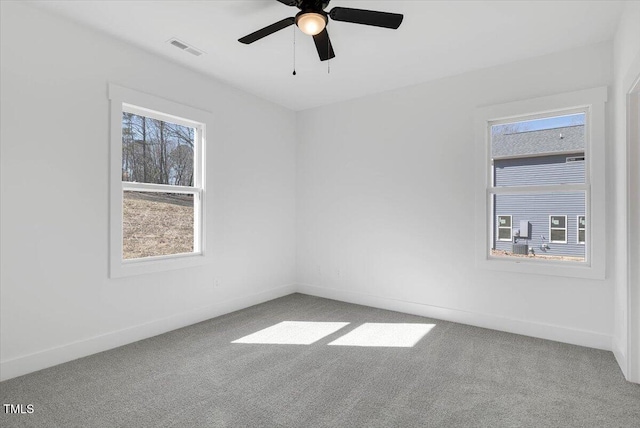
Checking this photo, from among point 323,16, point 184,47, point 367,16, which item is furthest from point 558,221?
point 184,47

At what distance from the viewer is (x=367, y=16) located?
2.25 m

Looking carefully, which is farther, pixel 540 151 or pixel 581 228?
pixel 540 151

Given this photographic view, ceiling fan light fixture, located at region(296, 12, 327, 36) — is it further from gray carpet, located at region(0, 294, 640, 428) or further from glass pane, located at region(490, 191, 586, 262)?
glass pane, located at region(490, 191, 586, 262)

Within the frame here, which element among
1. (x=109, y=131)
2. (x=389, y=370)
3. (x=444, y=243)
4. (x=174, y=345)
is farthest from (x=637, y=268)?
(x=109, y=131)

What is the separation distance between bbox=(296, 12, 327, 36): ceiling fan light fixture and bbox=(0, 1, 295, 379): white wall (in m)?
2.00

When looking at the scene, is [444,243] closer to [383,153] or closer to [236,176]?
[383,153]

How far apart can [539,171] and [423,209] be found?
1245mm

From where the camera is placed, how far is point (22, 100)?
2600 millimetres

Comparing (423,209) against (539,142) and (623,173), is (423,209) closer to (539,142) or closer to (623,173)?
A: (539,142)

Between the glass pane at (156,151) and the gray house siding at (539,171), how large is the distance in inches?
137

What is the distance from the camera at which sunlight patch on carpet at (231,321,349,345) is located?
331 cm

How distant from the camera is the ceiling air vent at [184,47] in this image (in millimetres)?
3176

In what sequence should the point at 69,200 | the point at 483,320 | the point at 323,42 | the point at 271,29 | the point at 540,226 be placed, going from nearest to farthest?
1. the point at 271,29
2. the point at 323,42
3. the point at 69,200
4. the point at 540,226
5. the point at 483,320

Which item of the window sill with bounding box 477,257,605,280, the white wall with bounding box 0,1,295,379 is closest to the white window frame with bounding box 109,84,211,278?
the white wall with bounding box 0,1,295,379
